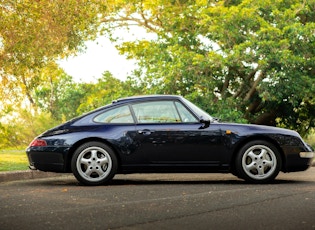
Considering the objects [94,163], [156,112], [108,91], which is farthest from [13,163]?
[108,91]

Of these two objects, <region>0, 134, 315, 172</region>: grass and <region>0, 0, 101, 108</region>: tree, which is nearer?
<region>0, 134, 315, 172</region>: grass

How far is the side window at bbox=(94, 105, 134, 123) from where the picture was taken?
382 inches

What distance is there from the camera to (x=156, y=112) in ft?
31.9

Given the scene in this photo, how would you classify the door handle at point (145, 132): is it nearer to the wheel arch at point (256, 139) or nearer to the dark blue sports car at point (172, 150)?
the dark blue sports car at point (172, 150)

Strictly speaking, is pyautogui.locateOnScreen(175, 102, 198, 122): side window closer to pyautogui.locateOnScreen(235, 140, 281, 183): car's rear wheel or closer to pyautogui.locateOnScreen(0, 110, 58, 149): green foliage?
pyautogui.locateOnScreen(235, 140, 281, 183): car's rear wheel

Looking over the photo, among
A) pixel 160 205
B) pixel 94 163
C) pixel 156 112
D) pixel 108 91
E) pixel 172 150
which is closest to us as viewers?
pixel 160 205

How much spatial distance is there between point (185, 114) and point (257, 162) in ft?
4.31

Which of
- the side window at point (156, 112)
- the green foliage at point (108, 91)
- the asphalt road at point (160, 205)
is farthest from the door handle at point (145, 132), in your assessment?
the green foliage at point (108, 91)

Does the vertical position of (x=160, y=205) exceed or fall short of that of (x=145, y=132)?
it falls short

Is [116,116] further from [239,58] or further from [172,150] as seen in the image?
[239,58]

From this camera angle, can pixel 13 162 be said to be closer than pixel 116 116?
No

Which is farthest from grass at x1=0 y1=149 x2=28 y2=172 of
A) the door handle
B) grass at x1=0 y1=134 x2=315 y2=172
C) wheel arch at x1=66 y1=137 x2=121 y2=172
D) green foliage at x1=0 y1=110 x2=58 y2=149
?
green foliage at x1=0 y1=110 x2=58 y2=149

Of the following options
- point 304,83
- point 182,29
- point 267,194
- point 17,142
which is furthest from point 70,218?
point 17,142

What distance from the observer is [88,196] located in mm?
7914
